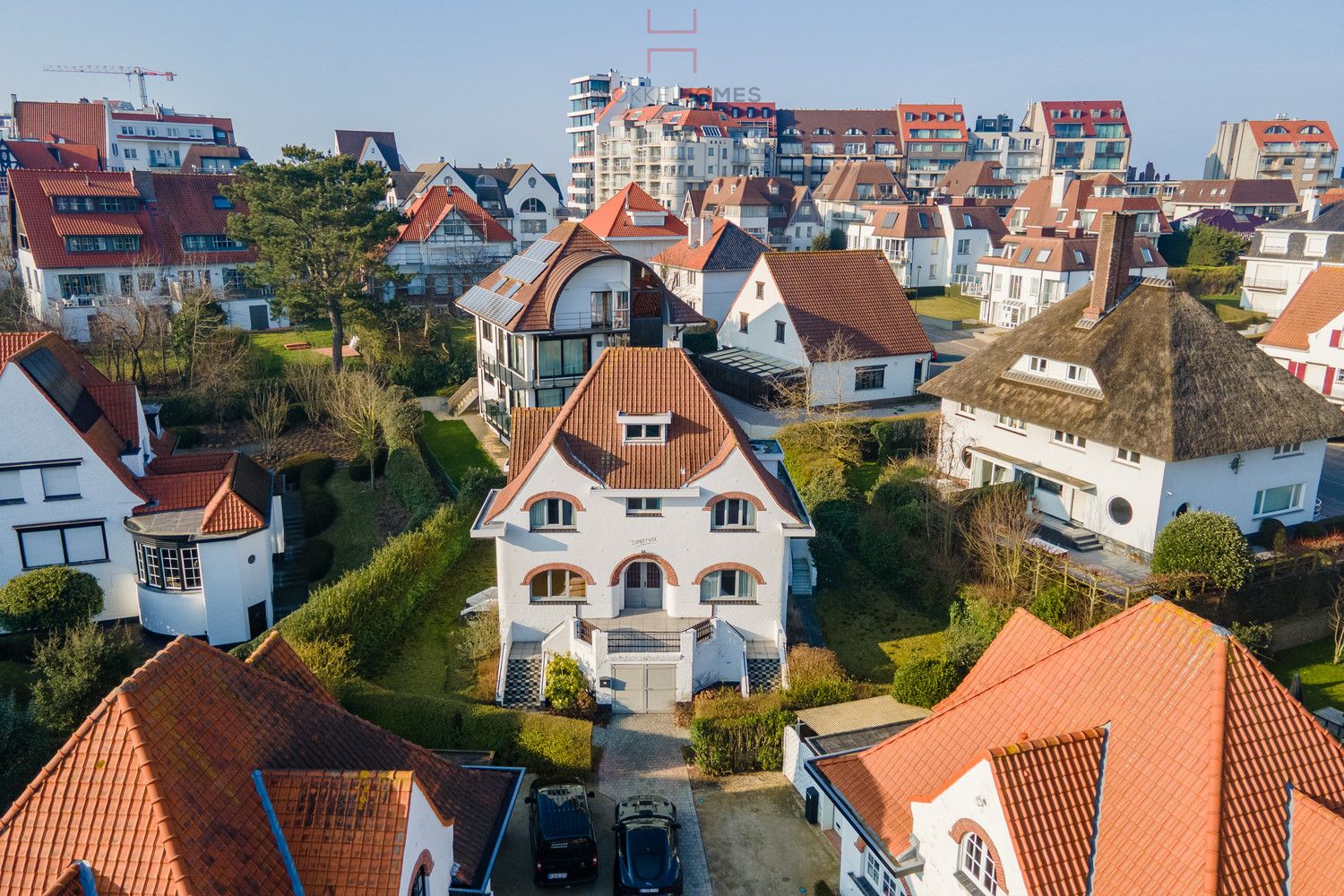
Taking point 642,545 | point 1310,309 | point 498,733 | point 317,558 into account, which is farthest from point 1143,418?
point 317,558

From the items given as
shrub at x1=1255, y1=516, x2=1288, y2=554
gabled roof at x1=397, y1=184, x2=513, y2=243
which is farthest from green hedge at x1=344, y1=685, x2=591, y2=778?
gabled roof at x1=397, y1=184, x2=513, y2=243

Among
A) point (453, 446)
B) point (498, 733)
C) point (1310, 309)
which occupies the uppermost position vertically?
point (1310, 309)

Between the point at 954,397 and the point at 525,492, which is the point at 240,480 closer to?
the point at 525,492

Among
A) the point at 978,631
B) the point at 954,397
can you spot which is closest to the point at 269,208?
the point at 954,397

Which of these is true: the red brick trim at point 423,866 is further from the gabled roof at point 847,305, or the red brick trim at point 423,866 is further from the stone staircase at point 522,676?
the gabled roof at point 847,305

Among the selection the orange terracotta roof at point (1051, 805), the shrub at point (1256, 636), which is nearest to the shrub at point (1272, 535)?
the shrub at point (1256, 636)

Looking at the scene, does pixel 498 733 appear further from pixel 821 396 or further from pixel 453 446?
pixel 821 396
